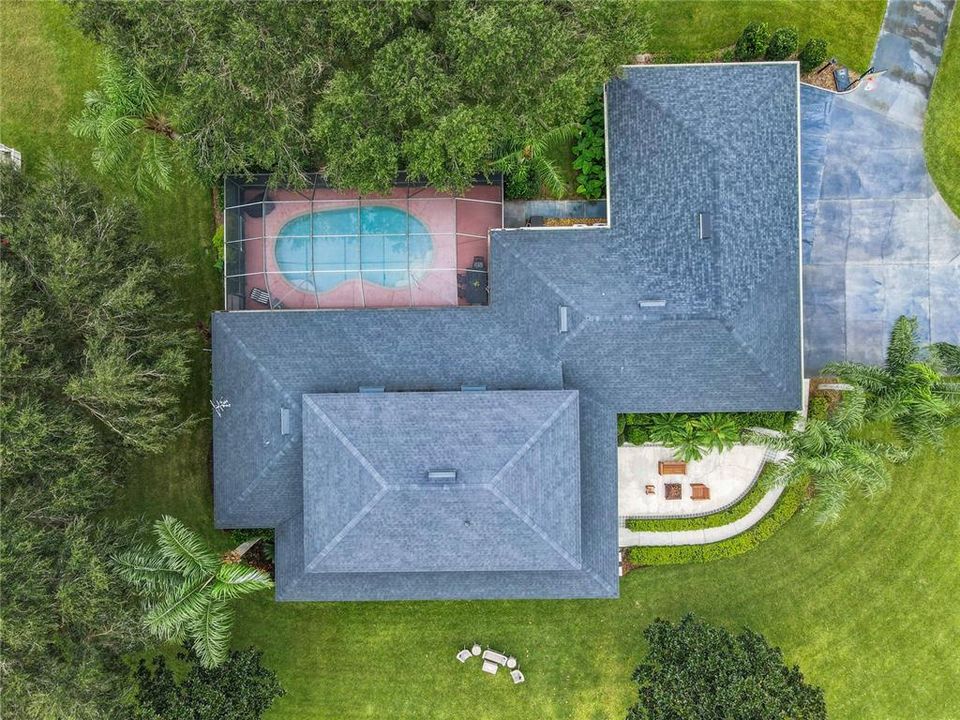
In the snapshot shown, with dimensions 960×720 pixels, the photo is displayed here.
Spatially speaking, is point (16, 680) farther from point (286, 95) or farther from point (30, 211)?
point (286, 95)

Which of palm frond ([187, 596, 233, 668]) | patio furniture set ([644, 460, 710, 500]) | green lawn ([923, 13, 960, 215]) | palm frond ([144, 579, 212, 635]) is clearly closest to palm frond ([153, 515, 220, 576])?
palm frond ([144, 579, 212, 635])

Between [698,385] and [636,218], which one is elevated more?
[636,218]

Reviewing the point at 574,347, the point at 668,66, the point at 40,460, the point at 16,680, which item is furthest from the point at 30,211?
the point at 668,66

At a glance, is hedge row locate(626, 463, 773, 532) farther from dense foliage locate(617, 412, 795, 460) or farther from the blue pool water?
the blue pool water

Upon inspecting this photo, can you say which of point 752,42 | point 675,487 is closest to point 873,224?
point 752,42

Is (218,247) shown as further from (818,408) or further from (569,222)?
(818,408)
